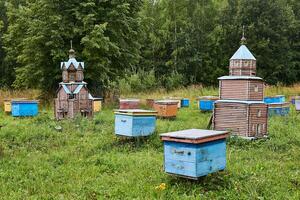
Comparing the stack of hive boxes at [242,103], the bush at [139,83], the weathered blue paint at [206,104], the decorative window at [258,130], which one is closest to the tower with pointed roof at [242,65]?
the stack of hive boxes at [242,103]

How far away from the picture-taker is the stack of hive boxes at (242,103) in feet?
31.2

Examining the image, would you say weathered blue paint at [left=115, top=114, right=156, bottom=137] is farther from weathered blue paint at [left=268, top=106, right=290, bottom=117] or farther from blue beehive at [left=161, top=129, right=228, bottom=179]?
weathered blue paint at [left=268, top=106, right=290, bottom=117]

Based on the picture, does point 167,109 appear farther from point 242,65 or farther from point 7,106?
point 7,106

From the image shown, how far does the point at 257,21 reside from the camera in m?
34.2

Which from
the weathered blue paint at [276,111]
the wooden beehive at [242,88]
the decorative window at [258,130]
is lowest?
the decorative window at [258,130]

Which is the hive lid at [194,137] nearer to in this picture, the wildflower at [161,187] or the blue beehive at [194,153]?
the blue beehive at [194,153]

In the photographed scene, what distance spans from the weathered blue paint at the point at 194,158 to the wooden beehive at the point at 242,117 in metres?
3.57

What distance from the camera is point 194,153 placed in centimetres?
557

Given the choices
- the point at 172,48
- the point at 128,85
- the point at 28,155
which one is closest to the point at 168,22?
the point at 172,48

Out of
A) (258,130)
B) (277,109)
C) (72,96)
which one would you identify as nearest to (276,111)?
(277,109)

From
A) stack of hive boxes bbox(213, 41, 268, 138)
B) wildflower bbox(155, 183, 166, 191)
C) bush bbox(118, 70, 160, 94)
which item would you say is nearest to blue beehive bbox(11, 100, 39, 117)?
stack of hive boxes bbox(213, 41, 268, 138)

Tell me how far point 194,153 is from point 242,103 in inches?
168

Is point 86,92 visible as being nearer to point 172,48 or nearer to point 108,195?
point 108,195

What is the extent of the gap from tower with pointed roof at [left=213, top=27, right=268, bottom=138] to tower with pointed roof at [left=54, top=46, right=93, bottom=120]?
15.3 feet
